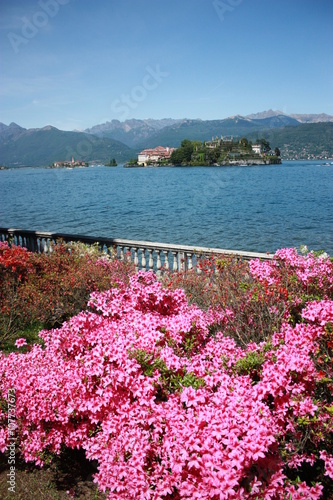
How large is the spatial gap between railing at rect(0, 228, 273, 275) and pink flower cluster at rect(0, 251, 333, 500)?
4.35 metres

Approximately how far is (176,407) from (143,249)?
7.41 meters

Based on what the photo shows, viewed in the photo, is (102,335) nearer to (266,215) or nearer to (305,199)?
(266,215)

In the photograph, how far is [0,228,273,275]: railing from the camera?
8.78 m

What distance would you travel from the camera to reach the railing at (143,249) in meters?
8.78

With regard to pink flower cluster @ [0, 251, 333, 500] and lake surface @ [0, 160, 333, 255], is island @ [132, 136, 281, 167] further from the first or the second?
pink flower cluster @ [0, 251, 333, 500]

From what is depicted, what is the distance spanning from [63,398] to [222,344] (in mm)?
1536

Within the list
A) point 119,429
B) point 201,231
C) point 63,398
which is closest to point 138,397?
point 119,429

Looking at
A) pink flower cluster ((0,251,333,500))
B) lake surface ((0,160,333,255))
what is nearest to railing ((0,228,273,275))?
pink flower cluster ((0,251,333,500))

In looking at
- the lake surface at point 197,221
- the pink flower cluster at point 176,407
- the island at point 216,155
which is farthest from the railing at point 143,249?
the island at point 216,155

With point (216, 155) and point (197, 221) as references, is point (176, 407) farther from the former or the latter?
point (216, 155)

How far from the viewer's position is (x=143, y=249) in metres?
10.2

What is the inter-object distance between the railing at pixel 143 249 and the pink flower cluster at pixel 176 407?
4.35 meters

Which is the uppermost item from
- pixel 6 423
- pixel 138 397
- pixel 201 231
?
pixel 138 397

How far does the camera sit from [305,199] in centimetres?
6094
